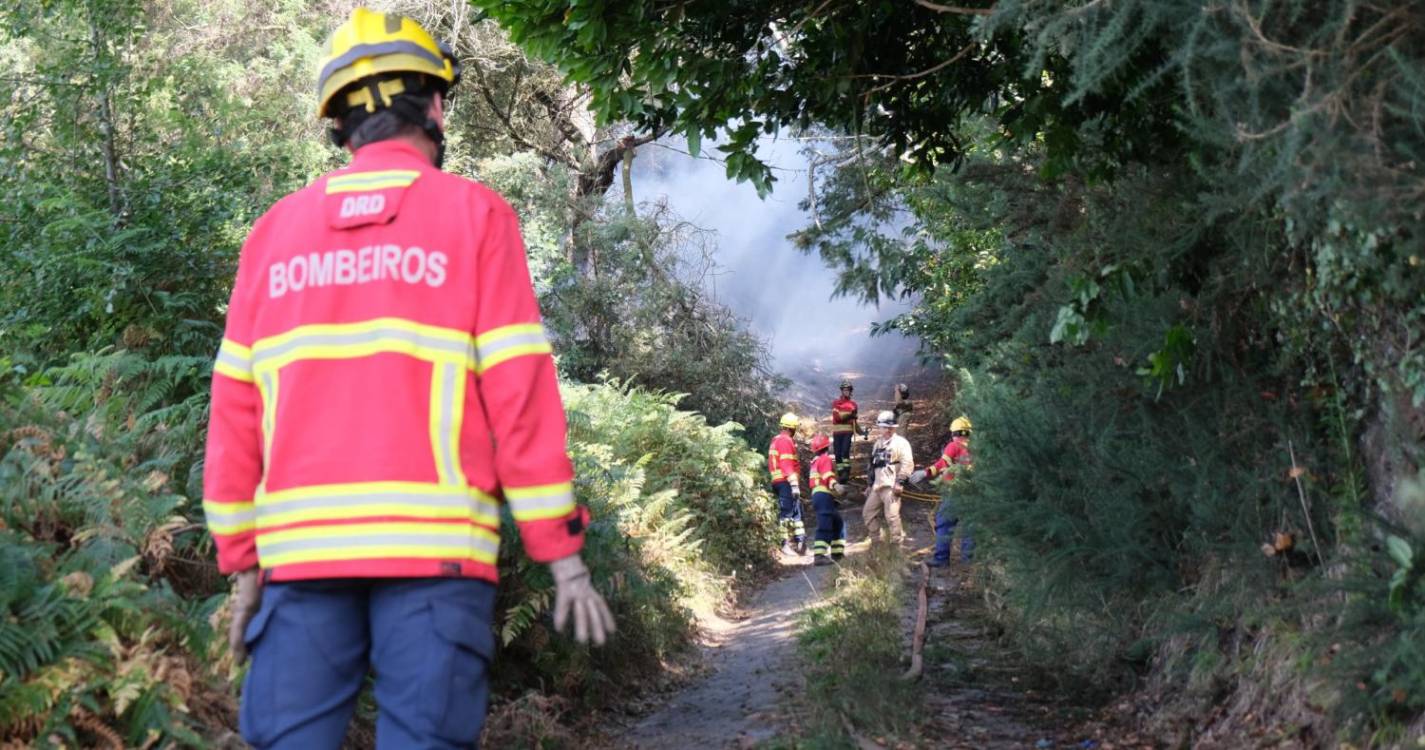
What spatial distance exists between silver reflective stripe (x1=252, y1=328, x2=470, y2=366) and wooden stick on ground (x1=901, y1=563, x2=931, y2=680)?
600 centimetres

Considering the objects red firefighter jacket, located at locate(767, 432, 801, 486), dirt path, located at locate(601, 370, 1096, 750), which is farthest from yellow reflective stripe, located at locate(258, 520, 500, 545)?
red firefighter jacket, located at locate(767, 432, 801, 486)

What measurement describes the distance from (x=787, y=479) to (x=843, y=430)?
5.23m

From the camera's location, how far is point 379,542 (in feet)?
9.94

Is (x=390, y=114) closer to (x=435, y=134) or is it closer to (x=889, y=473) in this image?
(x=435, y=134)

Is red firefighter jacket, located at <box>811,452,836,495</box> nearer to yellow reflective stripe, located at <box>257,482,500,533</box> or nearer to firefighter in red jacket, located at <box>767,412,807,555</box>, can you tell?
firefighter in red jacket, located at <box>767,412,807,555</box>

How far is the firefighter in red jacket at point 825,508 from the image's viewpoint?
57.3 ft

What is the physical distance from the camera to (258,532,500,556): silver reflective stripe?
3029mm

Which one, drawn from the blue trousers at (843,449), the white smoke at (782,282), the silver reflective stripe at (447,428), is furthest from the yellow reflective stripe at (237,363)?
the white smoke at (782,282)

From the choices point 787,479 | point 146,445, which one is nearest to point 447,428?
point 146,445

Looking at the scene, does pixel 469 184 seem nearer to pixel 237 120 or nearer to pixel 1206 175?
pixel 1206 175

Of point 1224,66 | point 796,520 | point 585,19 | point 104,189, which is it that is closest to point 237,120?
point 104,189

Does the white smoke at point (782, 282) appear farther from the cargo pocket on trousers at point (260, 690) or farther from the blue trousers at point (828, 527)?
the cargo pocket on trousers at point (260, 690)

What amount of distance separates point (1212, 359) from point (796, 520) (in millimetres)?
13603

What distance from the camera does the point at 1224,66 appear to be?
4.64 metres
